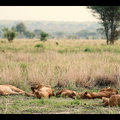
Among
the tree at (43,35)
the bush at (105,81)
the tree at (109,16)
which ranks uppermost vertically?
the tree at (109,16)

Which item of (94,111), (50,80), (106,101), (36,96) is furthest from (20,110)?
(50,80)

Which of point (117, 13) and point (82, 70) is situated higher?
point (117, 13)

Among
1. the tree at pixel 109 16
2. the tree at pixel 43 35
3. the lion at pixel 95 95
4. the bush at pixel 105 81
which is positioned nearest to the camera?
the lion at pixel 95 95

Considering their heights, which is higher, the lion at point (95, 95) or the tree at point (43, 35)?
the tree at point (43, 35)

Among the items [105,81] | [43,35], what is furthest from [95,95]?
[43,35]

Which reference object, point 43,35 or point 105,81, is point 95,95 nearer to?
point 105,81

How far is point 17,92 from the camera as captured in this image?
526cm

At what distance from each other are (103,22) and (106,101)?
22.6 metres

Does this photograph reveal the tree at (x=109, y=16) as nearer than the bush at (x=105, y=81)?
No

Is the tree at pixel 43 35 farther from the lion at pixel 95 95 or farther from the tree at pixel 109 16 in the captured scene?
the lion at pixel 95 95

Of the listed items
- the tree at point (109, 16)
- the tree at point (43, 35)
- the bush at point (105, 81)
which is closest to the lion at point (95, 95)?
the bush at point (105, 81)

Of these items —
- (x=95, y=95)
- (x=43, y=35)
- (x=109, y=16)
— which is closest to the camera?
(x=95, y=95)
